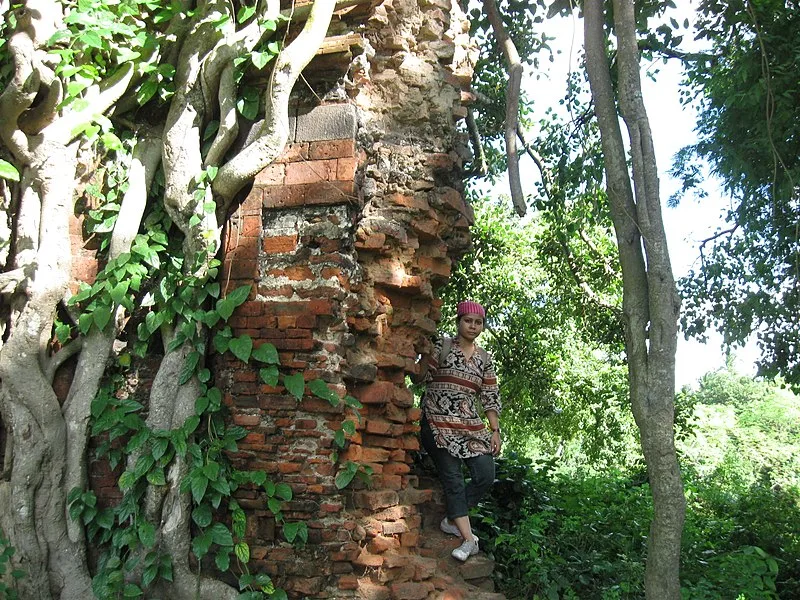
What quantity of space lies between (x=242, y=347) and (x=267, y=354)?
15cm

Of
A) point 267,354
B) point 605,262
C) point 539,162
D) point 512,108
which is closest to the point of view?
point 267,354

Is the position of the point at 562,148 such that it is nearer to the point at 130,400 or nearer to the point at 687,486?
the point at 687,486

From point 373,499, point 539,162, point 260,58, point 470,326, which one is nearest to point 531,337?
point 539,162

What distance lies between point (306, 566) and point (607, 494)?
3770 millimetres

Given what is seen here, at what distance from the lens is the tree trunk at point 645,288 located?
14.2 feet

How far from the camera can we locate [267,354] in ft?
13.9

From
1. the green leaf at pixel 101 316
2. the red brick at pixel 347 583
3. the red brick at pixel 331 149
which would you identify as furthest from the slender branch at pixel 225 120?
the red brick at pixel 347 583

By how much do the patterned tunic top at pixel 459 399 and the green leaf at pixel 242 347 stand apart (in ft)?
4.68

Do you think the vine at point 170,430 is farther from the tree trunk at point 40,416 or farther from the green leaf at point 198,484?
the tree trunk at point 40,416

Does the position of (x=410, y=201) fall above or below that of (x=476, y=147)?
below

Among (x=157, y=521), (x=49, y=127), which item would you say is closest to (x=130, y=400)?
(x=157, y=521)

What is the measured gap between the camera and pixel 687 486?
24.9 feet

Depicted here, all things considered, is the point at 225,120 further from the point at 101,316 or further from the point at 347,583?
the point at 347,583

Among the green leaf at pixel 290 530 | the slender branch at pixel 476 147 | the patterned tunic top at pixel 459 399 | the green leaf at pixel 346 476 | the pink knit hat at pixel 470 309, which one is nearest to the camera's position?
the green leaf at pixel 290 530
